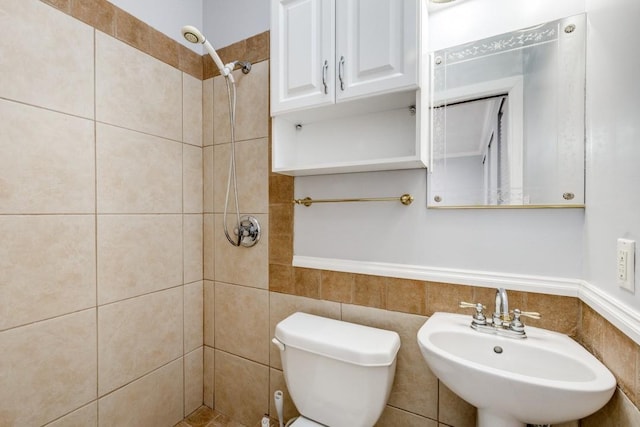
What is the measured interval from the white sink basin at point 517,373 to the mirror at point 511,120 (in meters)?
0.44

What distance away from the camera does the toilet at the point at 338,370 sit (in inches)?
39.6

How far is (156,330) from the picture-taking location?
4.81ft

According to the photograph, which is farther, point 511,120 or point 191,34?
point 191,34

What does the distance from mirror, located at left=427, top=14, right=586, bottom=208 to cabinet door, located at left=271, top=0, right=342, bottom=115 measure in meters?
0.42

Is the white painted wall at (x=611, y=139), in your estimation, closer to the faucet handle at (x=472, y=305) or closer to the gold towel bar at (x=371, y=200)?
the faucet handle at (x=472, y=305)

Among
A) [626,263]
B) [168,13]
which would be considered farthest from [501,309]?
[168,13]

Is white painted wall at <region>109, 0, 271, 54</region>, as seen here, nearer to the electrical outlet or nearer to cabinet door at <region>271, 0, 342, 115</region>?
cabinet door at <region>271, 0, 342, 115</region>

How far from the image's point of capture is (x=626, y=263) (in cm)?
67

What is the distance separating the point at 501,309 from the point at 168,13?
2.03 meters

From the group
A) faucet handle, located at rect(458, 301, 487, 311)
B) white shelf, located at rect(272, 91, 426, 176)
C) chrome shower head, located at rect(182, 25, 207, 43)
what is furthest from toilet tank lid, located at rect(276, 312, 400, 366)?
chrome shower head, located at rect(182, 25, 207, 43)

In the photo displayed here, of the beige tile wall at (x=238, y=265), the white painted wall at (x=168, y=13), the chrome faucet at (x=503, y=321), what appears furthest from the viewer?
the beige tile wall at (x=238, y=265)

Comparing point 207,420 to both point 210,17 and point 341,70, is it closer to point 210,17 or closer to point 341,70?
point 341,70

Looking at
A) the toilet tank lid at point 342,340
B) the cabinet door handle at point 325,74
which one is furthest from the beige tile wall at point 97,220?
the cabinet door handle at point 325,74

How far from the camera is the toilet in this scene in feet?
3.30
